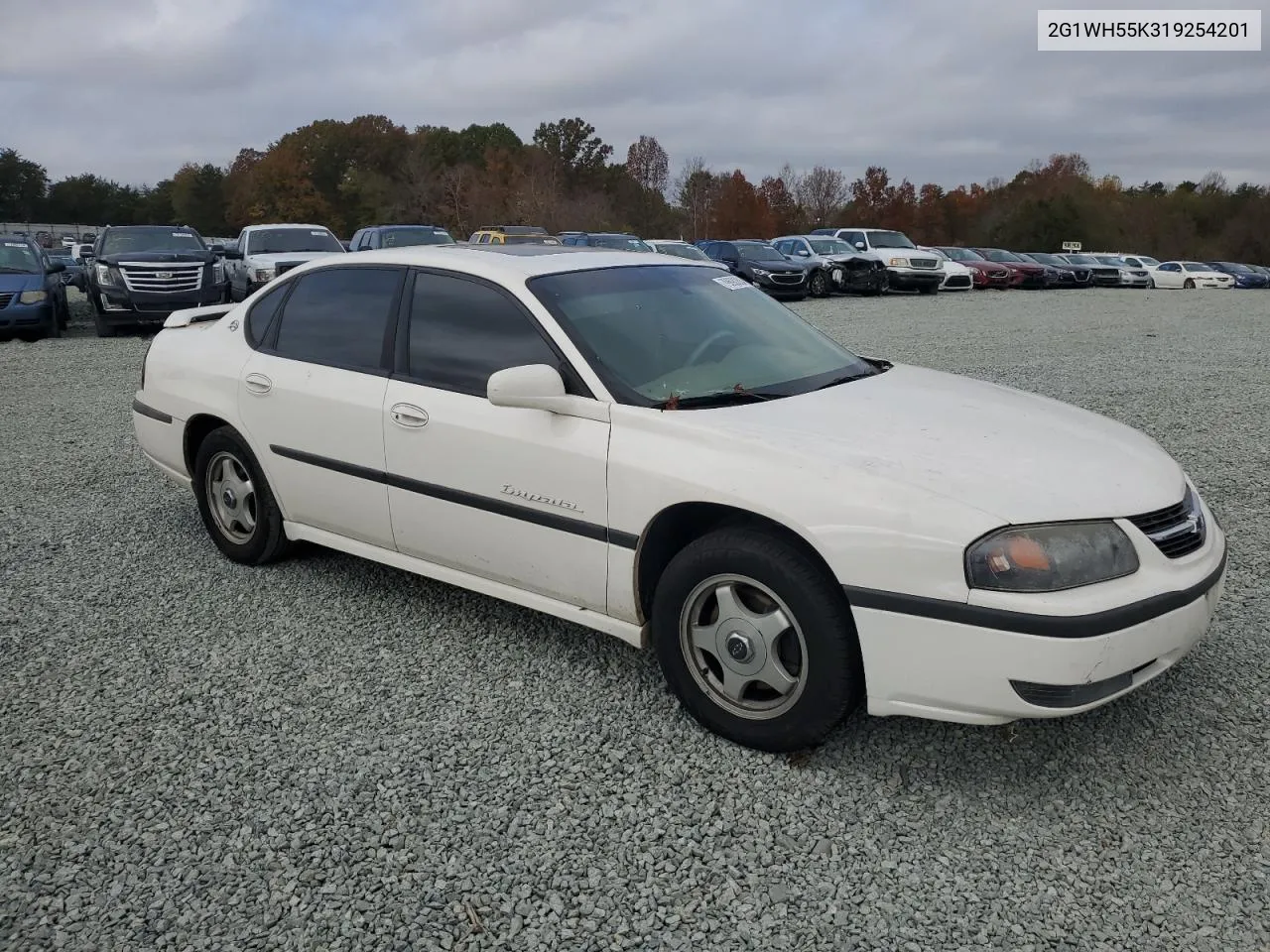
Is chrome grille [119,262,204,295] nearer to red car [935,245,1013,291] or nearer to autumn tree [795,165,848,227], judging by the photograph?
red car [935,245,1013,291]

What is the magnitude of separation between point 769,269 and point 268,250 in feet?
35.3

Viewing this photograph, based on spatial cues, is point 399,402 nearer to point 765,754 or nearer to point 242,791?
point 242,791

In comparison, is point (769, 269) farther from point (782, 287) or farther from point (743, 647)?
point (743, 647)

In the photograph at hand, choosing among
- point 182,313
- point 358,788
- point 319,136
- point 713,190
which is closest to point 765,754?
point 358,788

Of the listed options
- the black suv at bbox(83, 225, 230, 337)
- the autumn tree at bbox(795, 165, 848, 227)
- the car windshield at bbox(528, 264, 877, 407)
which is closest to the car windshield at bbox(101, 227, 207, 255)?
the black suv at bbox(83, 225, 230, 337)

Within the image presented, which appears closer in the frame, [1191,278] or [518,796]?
[518,796]

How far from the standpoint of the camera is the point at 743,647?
2.94 m

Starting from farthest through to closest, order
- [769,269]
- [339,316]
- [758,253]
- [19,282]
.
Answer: [758,253] → [769,269] → [19,282] → [339,316]

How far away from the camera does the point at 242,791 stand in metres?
2.86

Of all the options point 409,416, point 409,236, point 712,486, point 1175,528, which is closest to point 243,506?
point 409,416

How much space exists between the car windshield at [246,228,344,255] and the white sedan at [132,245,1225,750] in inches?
527

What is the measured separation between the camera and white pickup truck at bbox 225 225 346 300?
1595cm

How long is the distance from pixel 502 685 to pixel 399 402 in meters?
1.13

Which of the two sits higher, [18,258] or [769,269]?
[18,258]
